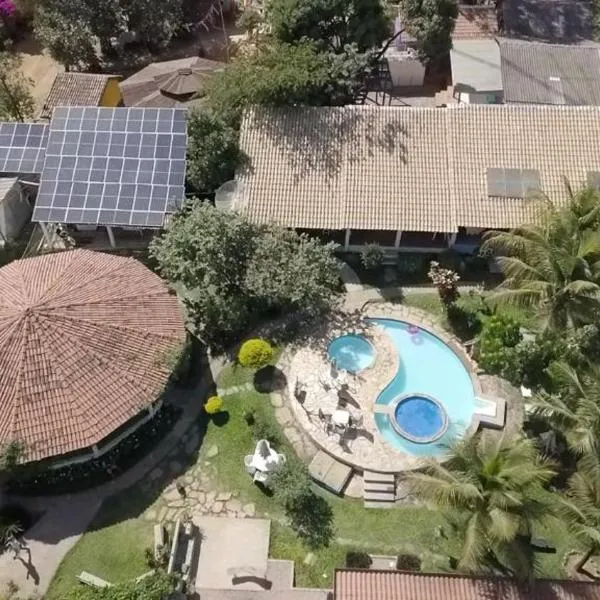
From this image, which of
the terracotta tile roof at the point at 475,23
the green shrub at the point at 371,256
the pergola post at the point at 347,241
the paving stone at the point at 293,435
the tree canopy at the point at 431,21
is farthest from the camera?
the terracotta tile roof at the point at 475,23

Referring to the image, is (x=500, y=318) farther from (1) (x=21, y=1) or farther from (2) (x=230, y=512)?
(1) (x=21, y=1)

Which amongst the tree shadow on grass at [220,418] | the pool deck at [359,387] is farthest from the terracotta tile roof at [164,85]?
the tree shadow on grass at [220,418]

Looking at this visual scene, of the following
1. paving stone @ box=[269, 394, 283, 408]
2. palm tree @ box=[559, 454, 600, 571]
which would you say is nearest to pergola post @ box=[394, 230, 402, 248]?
paving stone @ box=[269, 394, 283, 408]

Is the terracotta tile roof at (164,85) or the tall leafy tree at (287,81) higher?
the tall leafy tree at (287,81)

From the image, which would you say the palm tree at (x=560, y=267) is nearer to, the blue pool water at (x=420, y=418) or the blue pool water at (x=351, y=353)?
the blue pool water at (x=420, y=418)

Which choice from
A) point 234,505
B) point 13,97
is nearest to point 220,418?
point 234,505

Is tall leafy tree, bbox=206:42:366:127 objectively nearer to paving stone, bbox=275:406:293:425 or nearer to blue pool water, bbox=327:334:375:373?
Answer: blue pool water, bbox=327:334:375:373
